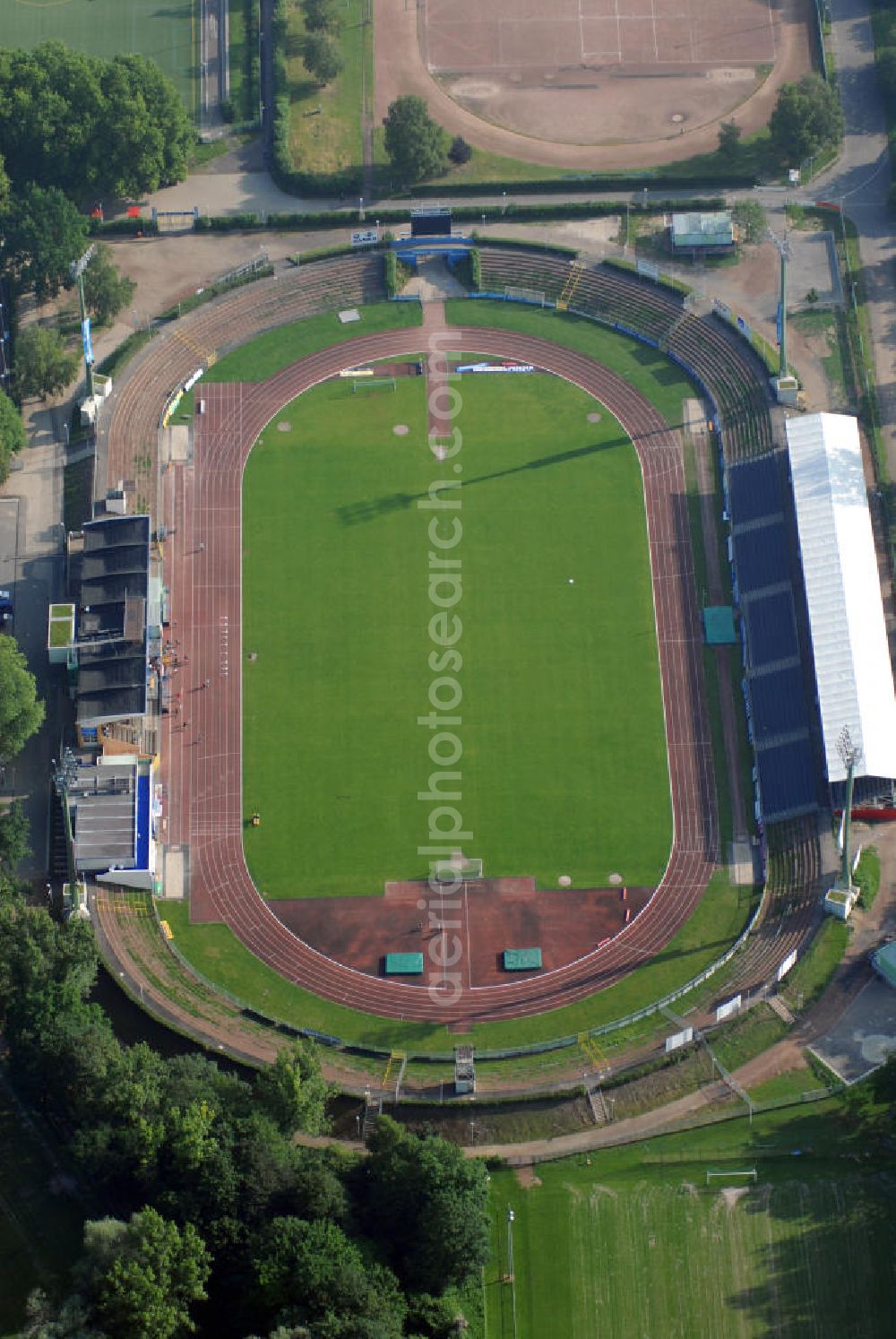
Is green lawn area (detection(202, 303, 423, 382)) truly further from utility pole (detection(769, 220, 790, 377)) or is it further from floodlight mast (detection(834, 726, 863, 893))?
floodlight mast (detection(834, 726, 863, 893))

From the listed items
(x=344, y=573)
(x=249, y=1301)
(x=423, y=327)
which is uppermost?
(x=423, y=327)

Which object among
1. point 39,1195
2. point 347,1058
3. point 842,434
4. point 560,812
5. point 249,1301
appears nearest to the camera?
point 249,1301

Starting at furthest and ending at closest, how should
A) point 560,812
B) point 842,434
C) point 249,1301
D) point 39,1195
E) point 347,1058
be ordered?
point 842,434 → point 560,812 → point 347,1058 → point 39,1195 → point 249,1301

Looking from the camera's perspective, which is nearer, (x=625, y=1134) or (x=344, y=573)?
(x=625, y=1134)

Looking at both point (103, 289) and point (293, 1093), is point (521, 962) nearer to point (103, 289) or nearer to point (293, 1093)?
point (293, 1093)

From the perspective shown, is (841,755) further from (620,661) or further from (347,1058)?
(347,1058)

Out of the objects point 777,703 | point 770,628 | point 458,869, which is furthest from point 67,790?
point 770,628

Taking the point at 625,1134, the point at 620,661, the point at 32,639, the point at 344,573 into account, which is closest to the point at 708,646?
the point at 620,661
